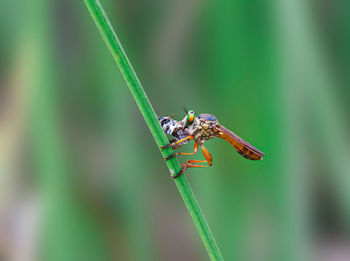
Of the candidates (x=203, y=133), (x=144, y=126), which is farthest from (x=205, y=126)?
(x=144, y=126)

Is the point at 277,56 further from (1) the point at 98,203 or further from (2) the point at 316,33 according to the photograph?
(1) the point at 98,203

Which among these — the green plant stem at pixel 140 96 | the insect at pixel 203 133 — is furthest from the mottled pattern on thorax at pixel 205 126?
the green plant stem at pixel 140 96

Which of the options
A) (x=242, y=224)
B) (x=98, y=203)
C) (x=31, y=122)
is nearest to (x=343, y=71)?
(x=242, y=224)

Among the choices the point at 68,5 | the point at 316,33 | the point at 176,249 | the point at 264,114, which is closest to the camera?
the point at 264,114

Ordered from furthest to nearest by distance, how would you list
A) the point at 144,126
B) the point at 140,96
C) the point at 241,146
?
the point at 144,126 → the point at 241,146 → the point at 140,96

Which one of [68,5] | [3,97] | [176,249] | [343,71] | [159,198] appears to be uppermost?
[68,5]

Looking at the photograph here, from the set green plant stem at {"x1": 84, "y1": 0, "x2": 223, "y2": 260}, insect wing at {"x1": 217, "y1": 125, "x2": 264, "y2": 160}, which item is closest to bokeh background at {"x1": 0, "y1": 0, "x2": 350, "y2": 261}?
insect wing at {"x1": 217, "y1": 125, "x2": 264, "y2": 160}

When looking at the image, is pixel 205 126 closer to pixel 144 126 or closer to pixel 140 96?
pixel 144 126
